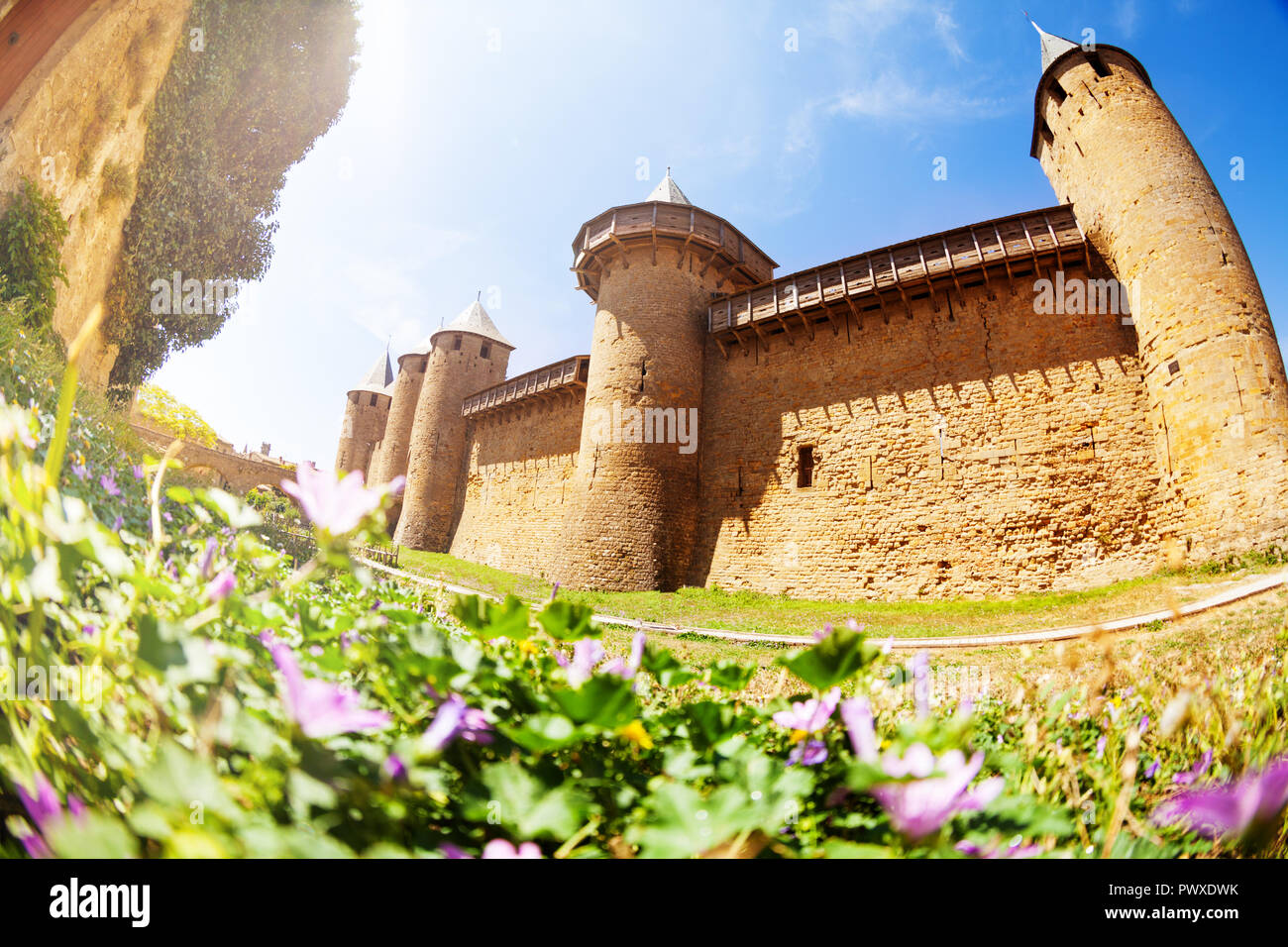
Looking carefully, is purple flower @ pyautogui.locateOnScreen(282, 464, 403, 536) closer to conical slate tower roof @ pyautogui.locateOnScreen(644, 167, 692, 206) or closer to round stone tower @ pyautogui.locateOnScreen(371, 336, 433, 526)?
conical slate tower roof @ pyautogui.locateOnScreen(644, 167, 692, 206)

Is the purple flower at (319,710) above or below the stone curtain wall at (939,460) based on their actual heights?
below

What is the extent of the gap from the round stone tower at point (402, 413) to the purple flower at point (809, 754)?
104 ft

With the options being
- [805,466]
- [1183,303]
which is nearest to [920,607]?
[805,466]

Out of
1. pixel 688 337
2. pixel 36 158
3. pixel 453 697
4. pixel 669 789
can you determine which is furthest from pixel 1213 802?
pixel 688 337

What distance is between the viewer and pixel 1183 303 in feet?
35.3

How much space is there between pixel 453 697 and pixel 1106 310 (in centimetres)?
1641

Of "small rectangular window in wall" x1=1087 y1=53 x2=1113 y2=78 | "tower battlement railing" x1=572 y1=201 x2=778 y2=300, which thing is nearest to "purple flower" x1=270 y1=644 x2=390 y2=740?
"small rectangular window in wall" x1=1087 y1=53 x2=1113 y2=78

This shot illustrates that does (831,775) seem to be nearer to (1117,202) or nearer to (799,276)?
(1117,202)

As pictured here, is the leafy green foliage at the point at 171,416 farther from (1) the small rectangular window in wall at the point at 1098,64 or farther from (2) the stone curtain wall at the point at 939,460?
(1) the small rectangular window in wall at the point at 1098,64

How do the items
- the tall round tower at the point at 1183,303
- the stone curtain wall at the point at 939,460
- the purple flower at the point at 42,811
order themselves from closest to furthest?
the purple flower at the point at 42,811 < the tall round tower at the point at 1183,303 < the stone curtain wall at the point at 939,460

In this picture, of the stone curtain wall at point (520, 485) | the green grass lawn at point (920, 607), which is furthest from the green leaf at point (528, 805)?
the stone curtain wall at point (520, 485)

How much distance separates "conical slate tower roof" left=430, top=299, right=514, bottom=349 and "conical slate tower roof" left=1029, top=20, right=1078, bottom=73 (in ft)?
78.0

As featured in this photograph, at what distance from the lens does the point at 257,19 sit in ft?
41.5

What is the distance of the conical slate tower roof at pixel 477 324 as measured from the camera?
29.0 meters
